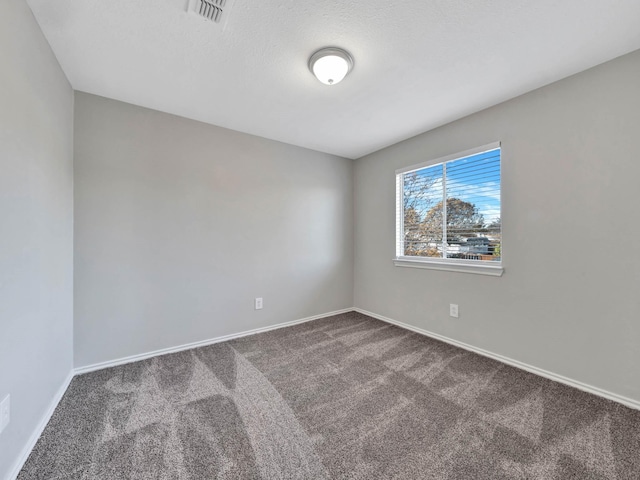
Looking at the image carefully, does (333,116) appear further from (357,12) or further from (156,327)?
(156,327)

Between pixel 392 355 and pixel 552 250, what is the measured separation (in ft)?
5.20

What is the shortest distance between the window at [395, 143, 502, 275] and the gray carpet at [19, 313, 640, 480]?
998 millimetres

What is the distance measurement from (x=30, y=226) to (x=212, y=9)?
154cm

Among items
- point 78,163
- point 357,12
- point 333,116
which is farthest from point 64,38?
point 333,116

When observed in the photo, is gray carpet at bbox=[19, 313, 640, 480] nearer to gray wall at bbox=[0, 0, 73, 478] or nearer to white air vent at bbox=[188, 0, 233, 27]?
gray wall at bbox=[0, 0, 73, 478]

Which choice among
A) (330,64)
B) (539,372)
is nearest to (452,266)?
(539,372)

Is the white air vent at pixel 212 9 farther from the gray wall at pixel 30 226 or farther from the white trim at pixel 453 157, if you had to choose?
A: the white trim at pixel 453 157

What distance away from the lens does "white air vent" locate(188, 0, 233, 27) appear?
1342mm

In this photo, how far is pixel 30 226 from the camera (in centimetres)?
141

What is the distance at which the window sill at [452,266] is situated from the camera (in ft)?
7.75

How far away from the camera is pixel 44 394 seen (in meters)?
1.57

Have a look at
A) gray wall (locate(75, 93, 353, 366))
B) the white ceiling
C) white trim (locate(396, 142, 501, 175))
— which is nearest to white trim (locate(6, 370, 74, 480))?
gray wall (locate(75, 93, 353, 366))

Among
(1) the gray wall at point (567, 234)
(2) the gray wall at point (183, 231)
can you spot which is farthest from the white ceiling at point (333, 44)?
(2) the gray wall at point (183, 231)

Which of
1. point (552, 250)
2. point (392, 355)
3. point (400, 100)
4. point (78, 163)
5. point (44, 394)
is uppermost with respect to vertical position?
point (400, 100)
